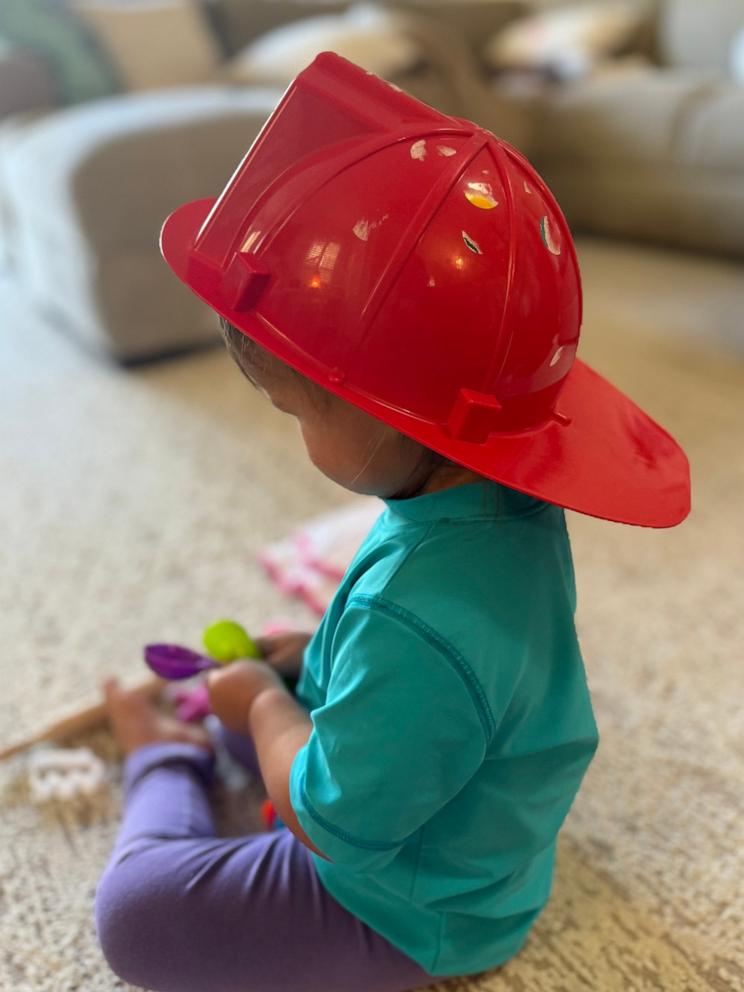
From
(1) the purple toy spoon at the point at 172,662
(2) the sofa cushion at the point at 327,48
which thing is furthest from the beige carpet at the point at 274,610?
(2) the sofa cushion at the point at 327,48

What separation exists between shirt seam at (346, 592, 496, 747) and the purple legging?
25 centimetres

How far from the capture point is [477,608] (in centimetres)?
52

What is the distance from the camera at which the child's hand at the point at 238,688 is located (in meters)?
0.71

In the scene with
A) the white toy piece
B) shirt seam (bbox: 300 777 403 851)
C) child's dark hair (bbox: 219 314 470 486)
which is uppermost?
child's dark hair (bbox: 219 314 470 486)

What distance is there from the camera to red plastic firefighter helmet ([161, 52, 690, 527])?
499 millimetres

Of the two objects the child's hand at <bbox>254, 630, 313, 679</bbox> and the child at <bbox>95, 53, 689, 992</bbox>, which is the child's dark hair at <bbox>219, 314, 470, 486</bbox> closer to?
the child at <bbox>95, 53, 689, 992</bbox>

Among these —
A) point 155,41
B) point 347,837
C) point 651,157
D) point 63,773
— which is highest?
point 155,41

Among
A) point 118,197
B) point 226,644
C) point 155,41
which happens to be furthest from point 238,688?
point 155,41

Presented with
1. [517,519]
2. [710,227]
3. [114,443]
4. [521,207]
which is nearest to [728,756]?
[517,519]

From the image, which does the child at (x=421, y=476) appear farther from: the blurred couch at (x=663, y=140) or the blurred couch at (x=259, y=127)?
the blurred couch at (x=663, y=140)

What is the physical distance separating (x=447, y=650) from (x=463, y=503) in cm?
9

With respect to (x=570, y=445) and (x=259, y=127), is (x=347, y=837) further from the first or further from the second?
(x=259, y=127)

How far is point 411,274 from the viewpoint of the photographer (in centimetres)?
49

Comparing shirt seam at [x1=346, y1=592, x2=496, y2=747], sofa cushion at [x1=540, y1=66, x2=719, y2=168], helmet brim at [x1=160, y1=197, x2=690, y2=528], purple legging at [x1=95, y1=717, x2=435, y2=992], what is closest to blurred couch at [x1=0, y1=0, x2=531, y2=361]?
sofa cushion at [x1=540, y1=66, x2=719, y2=168]
